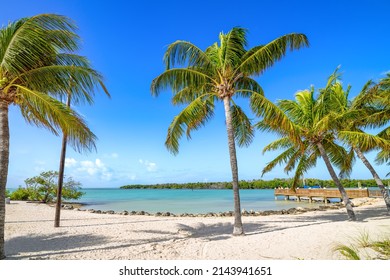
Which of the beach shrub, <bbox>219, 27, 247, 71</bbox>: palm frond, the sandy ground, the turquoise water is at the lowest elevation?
the turquoise water

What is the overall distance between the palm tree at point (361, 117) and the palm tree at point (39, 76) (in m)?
9.97

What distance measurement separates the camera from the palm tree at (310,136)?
10.8m

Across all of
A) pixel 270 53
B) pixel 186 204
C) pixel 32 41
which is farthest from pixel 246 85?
pixel 186 204

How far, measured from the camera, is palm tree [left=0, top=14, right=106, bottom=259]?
584cm

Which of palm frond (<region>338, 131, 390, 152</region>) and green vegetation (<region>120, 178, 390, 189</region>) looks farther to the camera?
green vegetation (<region>120, 178, 390, 189</region>)

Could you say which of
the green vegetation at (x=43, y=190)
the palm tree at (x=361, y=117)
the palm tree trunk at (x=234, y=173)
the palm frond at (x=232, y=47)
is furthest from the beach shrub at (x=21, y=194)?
the palm tree at (x=361, y=117)

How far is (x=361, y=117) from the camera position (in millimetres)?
12453

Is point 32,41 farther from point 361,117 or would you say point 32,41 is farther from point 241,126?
point 361,117

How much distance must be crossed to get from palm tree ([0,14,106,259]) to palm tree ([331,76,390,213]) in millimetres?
9973

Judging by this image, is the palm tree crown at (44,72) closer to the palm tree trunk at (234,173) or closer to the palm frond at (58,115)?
the palm frond at (58,115)

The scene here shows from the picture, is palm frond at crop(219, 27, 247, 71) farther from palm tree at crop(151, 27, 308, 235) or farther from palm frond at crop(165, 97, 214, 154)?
palm frond at crop(165, 97, 214, 154)

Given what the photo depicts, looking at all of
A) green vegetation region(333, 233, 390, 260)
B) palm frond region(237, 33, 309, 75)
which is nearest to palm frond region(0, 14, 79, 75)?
palm frond region(237, 33, 309, 75)

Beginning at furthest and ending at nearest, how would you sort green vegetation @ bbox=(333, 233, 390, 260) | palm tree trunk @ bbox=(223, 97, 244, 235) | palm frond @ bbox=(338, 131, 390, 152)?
palm frond @ bbox=(338, 131, 390, 152) < palm tree trunk @ bbox=(223, 97, 244, 235) < green vegetation @ bbox=(333, 233, 390, 260)
